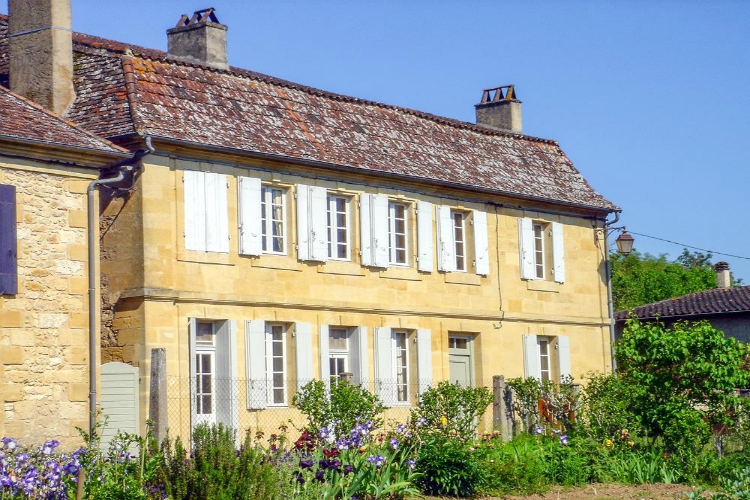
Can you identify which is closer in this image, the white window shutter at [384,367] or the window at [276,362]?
the window at [276,362]

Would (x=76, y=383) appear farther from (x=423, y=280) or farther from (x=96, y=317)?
(x=423, y=280)

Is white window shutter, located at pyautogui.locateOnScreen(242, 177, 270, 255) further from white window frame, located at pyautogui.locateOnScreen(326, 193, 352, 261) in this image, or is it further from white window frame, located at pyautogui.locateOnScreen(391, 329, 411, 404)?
white window frame, located at pyautogui.locateOnScreen(391, 329, 411, 404)

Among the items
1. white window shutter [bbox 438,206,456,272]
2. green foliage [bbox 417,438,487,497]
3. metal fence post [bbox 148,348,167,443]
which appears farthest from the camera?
white window shutter [bbox 438,206,456,272]

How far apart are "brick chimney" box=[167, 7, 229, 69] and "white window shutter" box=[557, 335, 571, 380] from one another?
8821 millimetres

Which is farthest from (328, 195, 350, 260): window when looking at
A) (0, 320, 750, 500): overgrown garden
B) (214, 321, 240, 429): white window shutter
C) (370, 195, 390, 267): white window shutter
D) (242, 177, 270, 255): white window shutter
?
(0, 320, 750, 500): overgrown garden

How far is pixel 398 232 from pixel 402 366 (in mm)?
2343

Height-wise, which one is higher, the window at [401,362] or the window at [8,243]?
the window at [8,243]

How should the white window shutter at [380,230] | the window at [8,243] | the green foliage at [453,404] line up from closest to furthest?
the window at [8,243] → the green foliage at [453,404] → the white window shutter at [380,230]

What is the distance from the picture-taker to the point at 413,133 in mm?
24969

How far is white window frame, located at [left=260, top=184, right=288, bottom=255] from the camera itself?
21.1 m

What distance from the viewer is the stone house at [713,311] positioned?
3412cm

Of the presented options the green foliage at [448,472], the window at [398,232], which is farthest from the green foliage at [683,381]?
the window at [398,232]

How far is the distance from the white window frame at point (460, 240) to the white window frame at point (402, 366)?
1.88m

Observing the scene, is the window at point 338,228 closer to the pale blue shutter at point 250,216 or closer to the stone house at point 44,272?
the pale blue shutter at point 250,216
